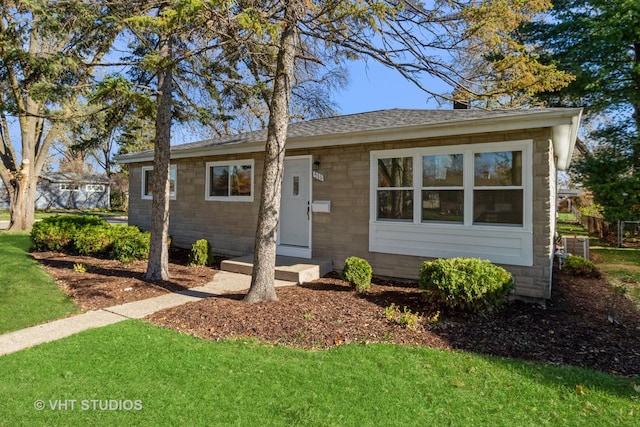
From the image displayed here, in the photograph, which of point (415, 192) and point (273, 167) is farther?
point (415, 192)

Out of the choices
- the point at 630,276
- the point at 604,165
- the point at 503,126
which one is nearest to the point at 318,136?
the point at 503,126

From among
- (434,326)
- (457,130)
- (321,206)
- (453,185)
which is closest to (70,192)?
(321,206)

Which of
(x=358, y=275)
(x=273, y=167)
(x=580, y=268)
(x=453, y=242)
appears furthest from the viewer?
(x=580, y=268)

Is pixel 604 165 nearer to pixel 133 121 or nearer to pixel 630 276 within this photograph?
pixel 630 276

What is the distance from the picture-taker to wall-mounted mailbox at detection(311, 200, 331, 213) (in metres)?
7.65

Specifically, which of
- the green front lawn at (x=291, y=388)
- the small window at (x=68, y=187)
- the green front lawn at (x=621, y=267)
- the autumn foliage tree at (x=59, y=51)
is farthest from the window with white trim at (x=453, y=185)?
the small window at (x=68, y=187)

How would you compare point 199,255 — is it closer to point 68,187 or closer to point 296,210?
point 296,210

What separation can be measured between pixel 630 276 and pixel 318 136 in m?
7.53

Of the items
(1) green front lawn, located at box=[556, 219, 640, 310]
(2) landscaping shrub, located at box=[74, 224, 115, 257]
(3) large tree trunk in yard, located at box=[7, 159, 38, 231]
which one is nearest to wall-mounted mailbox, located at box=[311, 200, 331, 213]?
(2) landscaping shrub, located at box=[74, 224, 115, 257]

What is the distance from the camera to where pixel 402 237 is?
685 centimetres

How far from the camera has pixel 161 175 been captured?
6559 mm

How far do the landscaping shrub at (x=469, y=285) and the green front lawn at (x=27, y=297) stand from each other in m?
4.92

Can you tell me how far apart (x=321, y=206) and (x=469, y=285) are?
3687 millimetres

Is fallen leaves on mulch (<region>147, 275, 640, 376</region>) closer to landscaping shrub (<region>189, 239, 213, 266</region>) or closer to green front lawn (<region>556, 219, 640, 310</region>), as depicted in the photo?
green front lawn (<region>556, 219, 640, 310</region>)
